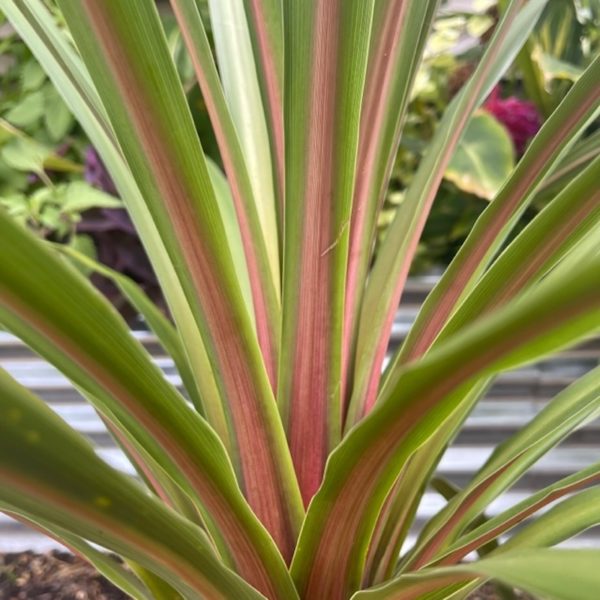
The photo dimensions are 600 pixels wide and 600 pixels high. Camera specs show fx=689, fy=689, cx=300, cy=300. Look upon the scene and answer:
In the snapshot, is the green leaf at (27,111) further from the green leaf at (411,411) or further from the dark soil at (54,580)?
the green leaf at (411,411)

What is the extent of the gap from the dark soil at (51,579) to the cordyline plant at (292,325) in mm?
270

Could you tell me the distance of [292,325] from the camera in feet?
1.20

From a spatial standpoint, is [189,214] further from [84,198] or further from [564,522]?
[84,198]

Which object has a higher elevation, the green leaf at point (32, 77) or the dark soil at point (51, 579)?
the green leaf at point (32, 77)

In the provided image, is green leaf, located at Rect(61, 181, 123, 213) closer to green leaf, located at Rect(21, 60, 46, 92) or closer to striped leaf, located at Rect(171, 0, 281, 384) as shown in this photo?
green leaf, located at Rect(21, 60, 46, 92)

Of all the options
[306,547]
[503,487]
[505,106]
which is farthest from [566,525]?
[505,106]

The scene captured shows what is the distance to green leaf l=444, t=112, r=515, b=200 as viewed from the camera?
2.86 feet

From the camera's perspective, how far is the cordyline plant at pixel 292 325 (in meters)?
0.23

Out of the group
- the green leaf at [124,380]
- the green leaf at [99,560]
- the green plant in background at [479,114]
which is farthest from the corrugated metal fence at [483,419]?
the green leaf at [124,380]

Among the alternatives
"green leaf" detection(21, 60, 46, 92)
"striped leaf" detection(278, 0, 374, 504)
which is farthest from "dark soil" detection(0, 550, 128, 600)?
"green leaf" detection(21, 60, 46, 92)

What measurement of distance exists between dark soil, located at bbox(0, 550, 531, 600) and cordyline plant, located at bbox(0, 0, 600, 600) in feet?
0.87

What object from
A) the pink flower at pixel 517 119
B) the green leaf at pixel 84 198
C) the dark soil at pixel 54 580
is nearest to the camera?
the dark soil at pixel 54 580

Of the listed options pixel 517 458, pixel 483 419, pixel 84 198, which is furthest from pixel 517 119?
pixel 517 458

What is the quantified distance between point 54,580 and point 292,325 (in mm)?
462
